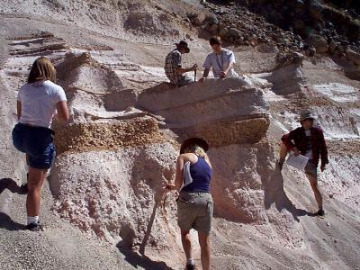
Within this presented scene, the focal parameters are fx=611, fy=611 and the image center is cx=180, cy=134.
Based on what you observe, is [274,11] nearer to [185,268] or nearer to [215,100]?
[215,100]

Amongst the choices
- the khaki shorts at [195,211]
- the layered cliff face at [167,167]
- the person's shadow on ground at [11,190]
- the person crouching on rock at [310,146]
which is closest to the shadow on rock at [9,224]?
the person's shadow on ground at [11,190]

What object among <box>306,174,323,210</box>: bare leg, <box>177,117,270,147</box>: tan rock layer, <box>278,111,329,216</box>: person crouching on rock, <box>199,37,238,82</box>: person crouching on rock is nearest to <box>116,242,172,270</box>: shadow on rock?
<box>177,117,270,147</box>: tan rock layer

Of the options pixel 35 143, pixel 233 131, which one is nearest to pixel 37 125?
pixel 35 143

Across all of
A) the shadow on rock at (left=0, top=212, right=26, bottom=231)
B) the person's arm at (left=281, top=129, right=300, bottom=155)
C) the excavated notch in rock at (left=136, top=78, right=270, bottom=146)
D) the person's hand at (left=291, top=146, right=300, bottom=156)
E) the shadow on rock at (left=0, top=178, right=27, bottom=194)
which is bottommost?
the shadow on rock at (left=0, top=212, right=26, bottom=231)

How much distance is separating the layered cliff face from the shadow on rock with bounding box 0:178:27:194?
269mm

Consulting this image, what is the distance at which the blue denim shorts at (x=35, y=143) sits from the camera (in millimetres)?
5531

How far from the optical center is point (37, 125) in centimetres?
559

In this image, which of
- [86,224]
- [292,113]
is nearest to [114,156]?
[86,224]

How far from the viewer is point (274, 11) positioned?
69.3ft

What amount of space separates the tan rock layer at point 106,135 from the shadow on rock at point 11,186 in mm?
710

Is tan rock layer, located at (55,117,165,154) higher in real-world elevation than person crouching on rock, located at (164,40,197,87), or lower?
lower

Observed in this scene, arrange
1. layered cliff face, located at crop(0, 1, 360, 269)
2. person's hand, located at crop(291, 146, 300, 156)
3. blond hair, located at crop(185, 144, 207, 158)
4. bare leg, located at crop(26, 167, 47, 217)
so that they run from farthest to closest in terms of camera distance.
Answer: person's hand, located at crop(291, 146, 300, 156) < layered cliff face, located at crop(0, 1, 360, 269) < blond hair, located at crop(185, 144, 207, 158) < bare leg, located at crop(26, 167, 47, 217)

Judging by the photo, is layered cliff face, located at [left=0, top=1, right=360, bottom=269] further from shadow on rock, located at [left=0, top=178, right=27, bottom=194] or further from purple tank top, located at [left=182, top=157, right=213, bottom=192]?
purple tank top, located at [left=182, top=157, right=213, bottom=192]

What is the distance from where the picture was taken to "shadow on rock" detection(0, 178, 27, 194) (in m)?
6.23
